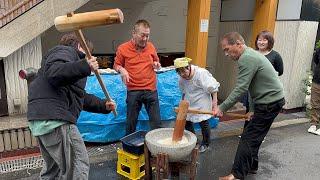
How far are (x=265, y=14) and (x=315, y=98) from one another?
206cm

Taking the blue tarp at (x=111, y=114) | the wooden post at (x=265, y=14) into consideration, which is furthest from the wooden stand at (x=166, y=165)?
the wooden post at (x=265, y=14)

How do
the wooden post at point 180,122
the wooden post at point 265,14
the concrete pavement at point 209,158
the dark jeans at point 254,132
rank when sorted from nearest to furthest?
1. the wooden post at point 180,122
2. the dark jeans at point 254,132
3. the concrete pavement at point 209,158
4. the wooden post at point 265,14

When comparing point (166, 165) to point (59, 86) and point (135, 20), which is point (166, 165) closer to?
point (59, 86)

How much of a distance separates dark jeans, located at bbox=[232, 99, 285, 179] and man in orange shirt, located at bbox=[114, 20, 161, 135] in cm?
132

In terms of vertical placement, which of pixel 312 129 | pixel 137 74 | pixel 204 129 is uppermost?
pixel 137 74

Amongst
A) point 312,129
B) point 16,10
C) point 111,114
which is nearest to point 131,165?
point 111,114

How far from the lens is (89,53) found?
269 cm

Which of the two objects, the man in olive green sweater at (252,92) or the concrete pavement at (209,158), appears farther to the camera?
the concrete pavement at (209,158)

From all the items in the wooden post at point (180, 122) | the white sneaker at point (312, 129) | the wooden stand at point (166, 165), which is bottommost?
the white sneaker at point (312, 129)

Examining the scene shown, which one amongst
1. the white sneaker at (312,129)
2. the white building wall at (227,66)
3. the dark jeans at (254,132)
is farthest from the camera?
the white building wall at (227,66)

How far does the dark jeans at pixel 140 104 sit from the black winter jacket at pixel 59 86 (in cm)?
144

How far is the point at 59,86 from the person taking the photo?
2.68 metres

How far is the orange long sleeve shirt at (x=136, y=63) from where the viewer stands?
4.36m

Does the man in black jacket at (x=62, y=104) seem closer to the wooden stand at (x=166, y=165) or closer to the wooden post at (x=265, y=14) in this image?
the wooden stand at (x=166, y=165)
